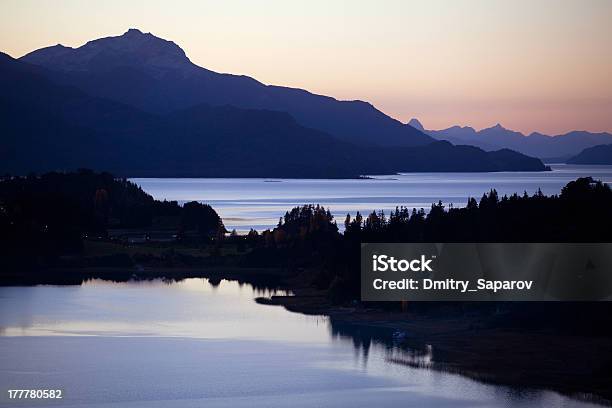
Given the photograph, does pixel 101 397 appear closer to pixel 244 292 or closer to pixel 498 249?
pixel 498 249

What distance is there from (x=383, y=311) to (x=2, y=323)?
15166 mm

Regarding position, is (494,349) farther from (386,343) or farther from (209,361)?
(209,361)

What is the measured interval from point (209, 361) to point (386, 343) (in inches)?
267

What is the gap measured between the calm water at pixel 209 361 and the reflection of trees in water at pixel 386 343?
103 millimetres

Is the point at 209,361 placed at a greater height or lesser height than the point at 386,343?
lesser

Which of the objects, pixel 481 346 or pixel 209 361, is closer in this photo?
pixel 209 361

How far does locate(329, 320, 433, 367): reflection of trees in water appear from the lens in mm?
36916

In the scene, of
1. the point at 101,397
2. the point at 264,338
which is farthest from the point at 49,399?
the point at 264,338

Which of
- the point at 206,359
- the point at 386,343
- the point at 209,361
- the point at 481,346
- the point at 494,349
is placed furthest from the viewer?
the point at 386,343

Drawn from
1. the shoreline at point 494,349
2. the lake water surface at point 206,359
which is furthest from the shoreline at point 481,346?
the lake water surface at point 206,359

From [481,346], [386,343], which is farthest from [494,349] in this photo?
[386,343]

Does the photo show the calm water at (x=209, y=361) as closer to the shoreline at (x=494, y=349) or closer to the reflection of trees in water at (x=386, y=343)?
the reflection of trees in water at (x=386, y=343)

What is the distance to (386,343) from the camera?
1572 inches

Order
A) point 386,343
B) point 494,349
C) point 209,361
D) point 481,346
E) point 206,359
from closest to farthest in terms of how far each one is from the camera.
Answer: point 209,361 → point 206,359 → point 494,349 → point 481,346 → point 386,343
